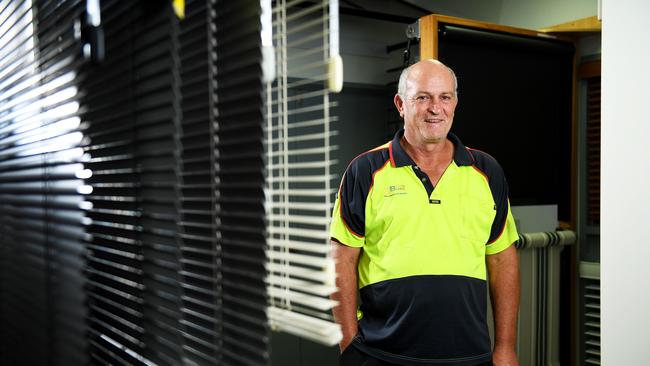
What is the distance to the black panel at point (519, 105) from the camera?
2.62 m

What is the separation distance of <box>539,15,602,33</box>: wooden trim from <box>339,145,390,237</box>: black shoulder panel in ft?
4.27

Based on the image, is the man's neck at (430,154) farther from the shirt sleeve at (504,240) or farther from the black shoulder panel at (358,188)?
the shirt sleeve at (504,240)

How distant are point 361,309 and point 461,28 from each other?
4.08 feet

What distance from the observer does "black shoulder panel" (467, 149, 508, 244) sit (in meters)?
2.00

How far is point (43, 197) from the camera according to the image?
73.3 inches

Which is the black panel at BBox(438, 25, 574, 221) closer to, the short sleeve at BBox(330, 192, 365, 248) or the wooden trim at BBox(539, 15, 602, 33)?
the wooden trim at BBox(539, 15, 602, 33)

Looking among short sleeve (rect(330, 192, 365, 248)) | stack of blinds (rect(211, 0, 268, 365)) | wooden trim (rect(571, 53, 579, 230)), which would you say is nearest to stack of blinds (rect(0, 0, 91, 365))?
stack of blinds (rect(211, 0, 268, 365))

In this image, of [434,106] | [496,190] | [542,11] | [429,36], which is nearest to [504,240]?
[496,190]

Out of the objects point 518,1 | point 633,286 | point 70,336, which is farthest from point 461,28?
point 70,336

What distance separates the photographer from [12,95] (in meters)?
2.09

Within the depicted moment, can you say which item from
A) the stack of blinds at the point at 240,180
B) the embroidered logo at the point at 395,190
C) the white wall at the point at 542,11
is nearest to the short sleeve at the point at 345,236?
the embroidered logo at the point at 395,190

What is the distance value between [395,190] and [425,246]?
7.6 inches

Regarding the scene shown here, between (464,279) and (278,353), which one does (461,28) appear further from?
(278,353)

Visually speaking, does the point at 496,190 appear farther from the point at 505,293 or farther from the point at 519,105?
the point at 519,105
